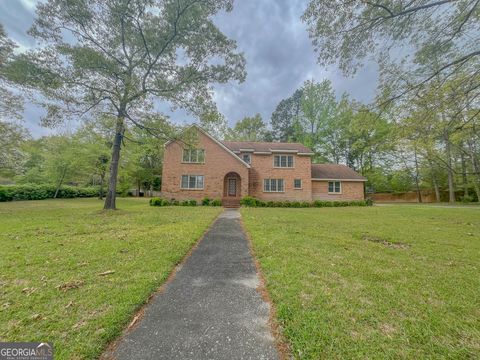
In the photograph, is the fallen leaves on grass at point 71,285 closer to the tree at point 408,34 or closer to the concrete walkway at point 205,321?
the concrete walkway at point 205,321

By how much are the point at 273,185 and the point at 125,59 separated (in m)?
16.5

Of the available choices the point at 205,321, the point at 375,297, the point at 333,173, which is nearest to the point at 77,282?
the point at 205,321

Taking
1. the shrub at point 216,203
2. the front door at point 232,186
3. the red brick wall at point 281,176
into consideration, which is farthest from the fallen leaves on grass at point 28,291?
the red brick wall at point 281,176

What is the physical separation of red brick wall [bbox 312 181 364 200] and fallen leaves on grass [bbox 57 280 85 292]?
22763mm

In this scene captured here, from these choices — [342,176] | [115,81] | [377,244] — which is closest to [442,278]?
[377,244]

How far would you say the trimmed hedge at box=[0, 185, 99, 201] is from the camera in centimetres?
2063

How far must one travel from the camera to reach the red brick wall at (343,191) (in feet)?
76.9

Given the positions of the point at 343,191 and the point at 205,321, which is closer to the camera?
the point at 205,321

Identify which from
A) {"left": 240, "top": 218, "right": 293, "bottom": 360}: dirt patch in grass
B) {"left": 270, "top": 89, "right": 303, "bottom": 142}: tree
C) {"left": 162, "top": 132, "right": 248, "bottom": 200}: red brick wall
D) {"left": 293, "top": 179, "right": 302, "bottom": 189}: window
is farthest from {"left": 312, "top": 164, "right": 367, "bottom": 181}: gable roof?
{"left": 240, "top": 218, "right": 293, "bottom": 360}: dirt patch in grass

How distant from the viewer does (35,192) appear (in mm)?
23172

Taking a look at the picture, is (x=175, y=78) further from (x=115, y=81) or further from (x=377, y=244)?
(x=377, y=244)

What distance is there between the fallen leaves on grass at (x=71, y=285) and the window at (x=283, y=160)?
20579 mm

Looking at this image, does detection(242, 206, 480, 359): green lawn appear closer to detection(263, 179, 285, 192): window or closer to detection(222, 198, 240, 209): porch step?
detection(222, 198, 240, 209): porch step

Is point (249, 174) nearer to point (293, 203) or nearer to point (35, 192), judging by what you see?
point (293, 203)
